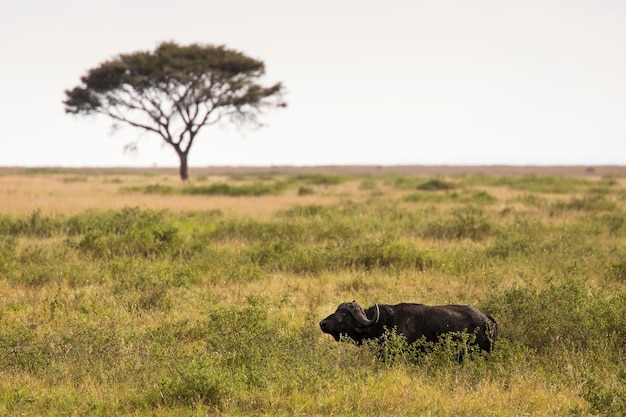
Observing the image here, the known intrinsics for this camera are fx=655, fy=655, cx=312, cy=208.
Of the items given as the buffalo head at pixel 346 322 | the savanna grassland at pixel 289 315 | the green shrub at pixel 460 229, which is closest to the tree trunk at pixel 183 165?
the savanna grassland at pixel 289 315

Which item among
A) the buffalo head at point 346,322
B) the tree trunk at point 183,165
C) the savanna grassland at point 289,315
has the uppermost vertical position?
the tree trunk at point 183,165

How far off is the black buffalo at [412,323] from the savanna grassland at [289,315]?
0.20 m

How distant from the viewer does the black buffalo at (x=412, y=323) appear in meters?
6.93

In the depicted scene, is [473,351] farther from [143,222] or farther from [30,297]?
[143,222]

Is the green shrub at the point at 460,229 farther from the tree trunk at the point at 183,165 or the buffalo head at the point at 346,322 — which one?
the tree trunk at the point at 183,165

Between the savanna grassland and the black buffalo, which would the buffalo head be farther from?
the savanna grassland

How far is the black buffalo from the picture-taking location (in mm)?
6934

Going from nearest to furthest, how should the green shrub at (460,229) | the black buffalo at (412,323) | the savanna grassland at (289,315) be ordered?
1. the savanna grassland at (289,315)
2. the black buffalo at (412,323)
3. the green shrub at (460,229)

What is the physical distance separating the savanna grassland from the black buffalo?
0.66 ft

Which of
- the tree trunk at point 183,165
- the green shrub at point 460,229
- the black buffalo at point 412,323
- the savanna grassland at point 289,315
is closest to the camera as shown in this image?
the savanna grassland at point 289,315

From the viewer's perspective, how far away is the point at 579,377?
6.39m

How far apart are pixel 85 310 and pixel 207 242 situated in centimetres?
523

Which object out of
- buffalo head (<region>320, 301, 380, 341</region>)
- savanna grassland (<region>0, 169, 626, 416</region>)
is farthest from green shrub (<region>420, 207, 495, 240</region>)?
buffalo head (<region>320, 301, 380, 341</region>)

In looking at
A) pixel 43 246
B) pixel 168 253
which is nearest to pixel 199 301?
pixel 168 253
